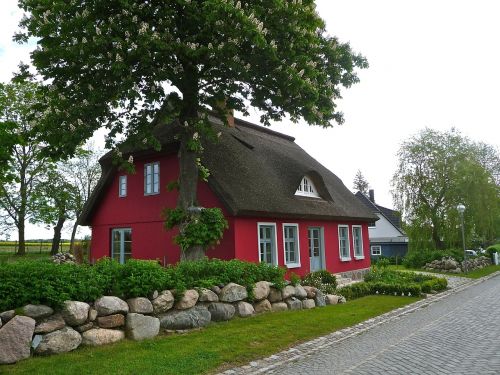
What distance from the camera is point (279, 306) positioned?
474 inches

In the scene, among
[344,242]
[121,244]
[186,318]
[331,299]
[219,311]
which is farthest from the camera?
[344,242]

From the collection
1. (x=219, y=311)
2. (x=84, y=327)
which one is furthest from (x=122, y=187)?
(x=84, y=327)

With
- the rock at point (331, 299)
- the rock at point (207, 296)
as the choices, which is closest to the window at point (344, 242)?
the rock at point (331, 299)

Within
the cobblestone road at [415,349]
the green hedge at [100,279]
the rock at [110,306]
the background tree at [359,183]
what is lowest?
the cobblestone road at [415,349]

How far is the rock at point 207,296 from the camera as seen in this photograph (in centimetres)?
995

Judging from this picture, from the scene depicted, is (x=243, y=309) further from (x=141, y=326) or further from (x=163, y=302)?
(x=141, y=326)

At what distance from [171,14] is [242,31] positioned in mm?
2440

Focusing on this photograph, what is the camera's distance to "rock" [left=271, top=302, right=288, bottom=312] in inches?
470

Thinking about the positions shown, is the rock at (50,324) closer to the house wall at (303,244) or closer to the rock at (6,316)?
the rock at (6,316)

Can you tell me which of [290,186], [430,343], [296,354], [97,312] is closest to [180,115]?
[290,186]

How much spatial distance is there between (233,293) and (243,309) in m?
0.50

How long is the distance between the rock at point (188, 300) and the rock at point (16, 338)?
3.10m

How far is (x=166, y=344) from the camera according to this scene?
8.05 m

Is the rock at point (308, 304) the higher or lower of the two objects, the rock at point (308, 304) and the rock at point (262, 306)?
the lower
